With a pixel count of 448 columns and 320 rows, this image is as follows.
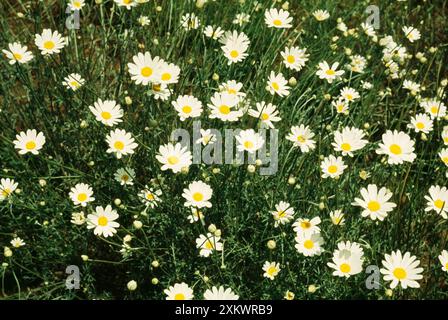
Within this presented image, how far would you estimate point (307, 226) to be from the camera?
2.44 m

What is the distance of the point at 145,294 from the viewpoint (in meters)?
2.76

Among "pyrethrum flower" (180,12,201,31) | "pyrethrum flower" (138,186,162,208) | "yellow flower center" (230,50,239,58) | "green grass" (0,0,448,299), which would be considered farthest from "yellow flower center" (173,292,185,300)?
"pyrethrum flower" (180,12,201,31)

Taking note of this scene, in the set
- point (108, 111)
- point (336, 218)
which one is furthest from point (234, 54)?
point (336, 218)

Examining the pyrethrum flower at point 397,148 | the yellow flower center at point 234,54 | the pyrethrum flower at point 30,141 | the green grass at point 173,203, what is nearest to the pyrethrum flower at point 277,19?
the green grass at point 173,203

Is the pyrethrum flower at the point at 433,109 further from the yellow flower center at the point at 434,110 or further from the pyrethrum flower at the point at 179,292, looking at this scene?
the pyrethrum flower at the point at 179,292

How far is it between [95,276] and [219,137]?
1.10 meters

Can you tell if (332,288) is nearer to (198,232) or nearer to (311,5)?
(198,232)

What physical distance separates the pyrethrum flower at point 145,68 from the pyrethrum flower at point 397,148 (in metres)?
1.19

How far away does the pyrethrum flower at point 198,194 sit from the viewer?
92.4 inches

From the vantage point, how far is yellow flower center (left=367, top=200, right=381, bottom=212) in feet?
7.73

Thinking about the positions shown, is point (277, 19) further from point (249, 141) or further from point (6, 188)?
point (6, 188)

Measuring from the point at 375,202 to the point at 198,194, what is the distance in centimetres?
83

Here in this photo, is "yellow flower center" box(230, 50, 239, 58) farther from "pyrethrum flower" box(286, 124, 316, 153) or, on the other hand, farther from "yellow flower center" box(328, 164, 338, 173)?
"yellow flower center" box(328, 164, 338, 173)
